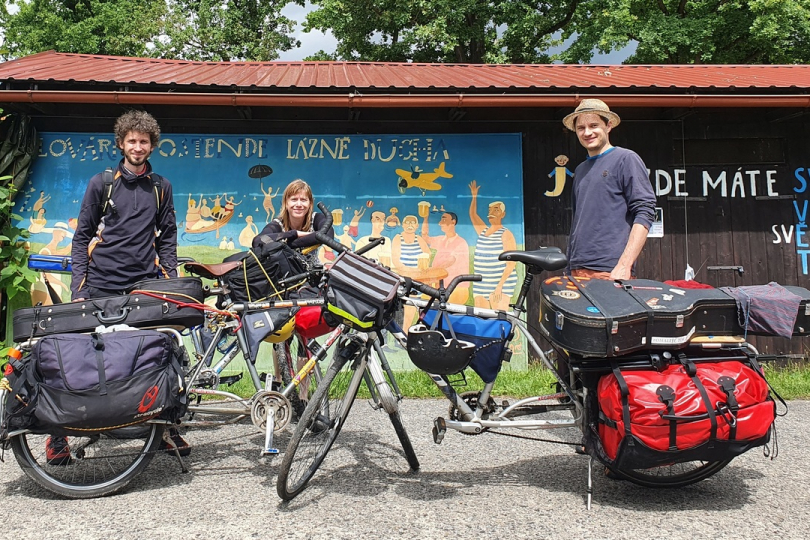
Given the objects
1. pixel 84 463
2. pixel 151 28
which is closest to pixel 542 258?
pixel 84 463

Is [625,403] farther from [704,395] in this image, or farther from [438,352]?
[438,352]

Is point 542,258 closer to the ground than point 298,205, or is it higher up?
closer to the ground

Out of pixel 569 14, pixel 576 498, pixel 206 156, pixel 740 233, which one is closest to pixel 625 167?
pixel 576 498

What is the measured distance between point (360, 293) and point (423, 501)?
1.17m

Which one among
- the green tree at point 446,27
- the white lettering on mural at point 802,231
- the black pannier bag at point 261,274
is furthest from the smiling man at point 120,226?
the green tree at point 446,27

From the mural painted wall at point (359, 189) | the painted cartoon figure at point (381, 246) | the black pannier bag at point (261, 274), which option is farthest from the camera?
the painted cartoon figure at point (381, 246)

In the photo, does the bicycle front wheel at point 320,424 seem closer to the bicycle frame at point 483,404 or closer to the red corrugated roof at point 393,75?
the bicycle frame at point 483,404

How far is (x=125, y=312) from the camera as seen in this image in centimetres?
330

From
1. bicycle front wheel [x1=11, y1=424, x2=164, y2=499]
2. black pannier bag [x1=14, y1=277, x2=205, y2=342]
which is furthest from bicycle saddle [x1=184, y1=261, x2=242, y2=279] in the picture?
bicycle front wheel [x1=11, y1=424, x2=164, y2=499]

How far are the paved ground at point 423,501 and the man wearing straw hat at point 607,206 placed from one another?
1257mm

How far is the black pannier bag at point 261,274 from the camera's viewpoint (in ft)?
12.2

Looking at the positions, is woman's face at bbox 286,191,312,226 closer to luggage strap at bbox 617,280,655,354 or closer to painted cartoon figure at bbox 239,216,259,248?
luggage strap at bbox 617,280,655,354

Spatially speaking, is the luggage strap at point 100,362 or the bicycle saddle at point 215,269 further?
the bicycle saddle at point 215,269

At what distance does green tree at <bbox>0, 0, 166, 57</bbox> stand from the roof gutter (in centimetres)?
1783
